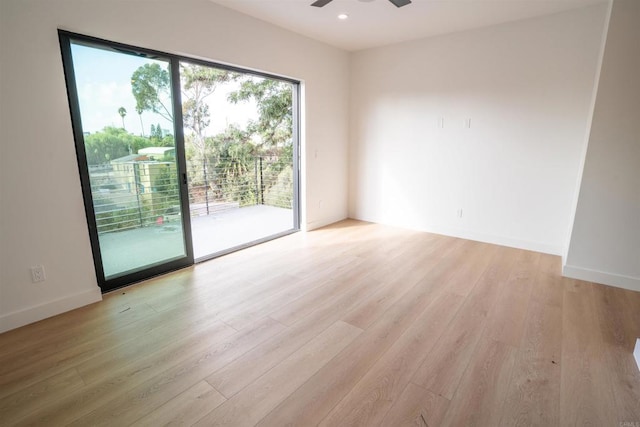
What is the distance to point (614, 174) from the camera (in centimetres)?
274

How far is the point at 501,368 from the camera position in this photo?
6.02 feet

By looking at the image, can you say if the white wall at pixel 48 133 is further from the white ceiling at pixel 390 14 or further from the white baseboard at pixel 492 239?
the white baseboard at pixel 492 239

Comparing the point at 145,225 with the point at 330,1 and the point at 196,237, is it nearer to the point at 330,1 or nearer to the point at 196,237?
the point at 196,237

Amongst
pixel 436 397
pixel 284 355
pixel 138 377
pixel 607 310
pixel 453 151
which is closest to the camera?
pixel 436 397

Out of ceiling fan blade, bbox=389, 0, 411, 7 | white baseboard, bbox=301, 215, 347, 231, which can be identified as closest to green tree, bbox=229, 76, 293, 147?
white baseboard, bbox=301, 215, 347, 231

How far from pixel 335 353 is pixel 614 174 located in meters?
2.93

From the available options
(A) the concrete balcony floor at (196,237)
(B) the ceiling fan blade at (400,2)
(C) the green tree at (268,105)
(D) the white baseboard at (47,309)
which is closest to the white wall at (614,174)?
(B) the ceiling fan blade at (400,2)

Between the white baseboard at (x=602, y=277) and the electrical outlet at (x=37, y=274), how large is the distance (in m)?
4.60

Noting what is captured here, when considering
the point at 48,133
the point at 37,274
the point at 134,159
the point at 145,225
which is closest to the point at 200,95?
the point at 134,159

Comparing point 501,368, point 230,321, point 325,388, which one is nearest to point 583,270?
point 501,368

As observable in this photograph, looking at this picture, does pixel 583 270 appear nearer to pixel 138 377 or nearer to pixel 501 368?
pixel 501 368

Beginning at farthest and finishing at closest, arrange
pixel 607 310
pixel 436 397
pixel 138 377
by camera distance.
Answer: pixel 607 310
pixel 138 377
pixel 436 397

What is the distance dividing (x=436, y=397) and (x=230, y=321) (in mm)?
1485

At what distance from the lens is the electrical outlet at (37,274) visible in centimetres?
227
